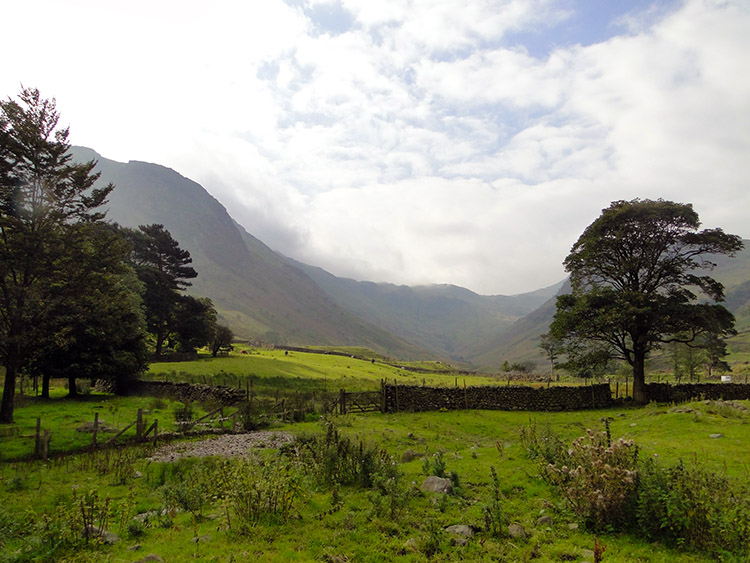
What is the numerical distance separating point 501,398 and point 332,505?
28186mm

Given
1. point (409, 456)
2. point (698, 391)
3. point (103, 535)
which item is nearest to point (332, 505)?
point (103, 535)

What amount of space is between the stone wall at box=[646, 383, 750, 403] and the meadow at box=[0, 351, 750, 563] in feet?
52.5

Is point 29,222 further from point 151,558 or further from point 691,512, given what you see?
point 691,512

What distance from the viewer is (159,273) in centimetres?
5947

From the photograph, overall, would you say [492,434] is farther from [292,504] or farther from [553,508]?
[292,504]

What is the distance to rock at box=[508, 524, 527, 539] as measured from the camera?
27.1ft

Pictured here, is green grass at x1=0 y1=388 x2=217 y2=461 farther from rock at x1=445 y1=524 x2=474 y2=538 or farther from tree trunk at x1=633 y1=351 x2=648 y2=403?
tree trunk at x1=633 y1=351 x2=648 y2=403

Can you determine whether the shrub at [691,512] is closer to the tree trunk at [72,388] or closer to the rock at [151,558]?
the rock at [151,558]

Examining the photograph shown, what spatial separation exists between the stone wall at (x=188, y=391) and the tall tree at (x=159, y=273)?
828 inches

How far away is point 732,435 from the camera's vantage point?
1680 cm

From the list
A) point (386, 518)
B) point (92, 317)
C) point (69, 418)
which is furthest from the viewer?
point (92, 317)

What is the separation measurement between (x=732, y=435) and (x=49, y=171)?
38780 millimetres

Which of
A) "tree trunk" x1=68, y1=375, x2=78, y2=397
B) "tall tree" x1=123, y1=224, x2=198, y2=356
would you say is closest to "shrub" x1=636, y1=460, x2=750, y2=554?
"tree trunk" x1=68, y1=375, x2=78, y2=397

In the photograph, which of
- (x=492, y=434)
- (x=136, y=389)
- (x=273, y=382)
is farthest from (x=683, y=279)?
(x=136, y=389)
